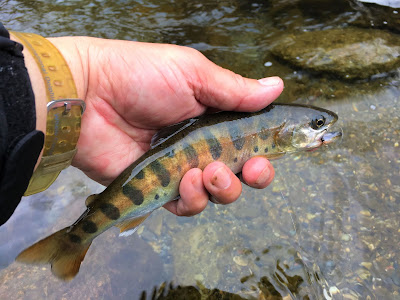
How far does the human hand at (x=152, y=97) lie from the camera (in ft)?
11.1

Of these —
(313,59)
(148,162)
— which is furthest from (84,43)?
(313,59)

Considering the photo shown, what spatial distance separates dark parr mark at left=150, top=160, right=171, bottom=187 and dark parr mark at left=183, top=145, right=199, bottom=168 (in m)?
0.24

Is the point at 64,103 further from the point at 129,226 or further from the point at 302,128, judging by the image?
the point at 302,128

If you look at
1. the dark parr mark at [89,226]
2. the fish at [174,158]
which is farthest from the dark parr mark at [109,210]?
the dark parr mark at [89,226]

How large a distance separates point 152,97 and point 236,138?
0.98 m

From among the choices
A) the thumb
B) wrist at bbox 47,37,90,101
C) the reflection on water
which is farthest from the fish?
the reflection on water

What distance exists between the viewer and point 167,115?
376cm

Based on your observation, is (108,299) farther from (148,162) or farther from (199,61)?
(199,61)

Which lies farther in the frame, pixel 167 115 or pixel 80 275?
pixel 80 275

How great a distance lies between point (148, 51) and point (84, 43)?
25.9 inches

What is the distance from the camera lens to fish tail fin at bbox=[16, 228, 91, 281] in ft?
10.0

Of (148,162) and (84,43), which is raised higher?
(84,43)

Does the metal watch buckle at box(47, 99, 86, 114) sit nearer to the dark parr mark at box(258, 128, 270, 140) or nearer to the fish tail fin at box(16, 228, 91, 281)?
the fish tail fin at box(16, 228, 91, 281)

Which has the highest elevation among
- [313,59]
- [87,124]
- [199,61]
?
[199,61]
